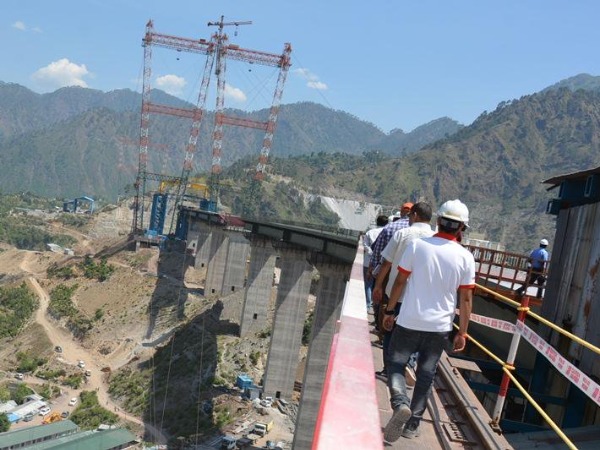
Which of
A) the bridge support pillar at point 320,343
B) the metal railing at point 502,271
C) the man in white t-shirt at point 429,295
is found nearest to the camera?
the man in white t-shirt at point 429,295

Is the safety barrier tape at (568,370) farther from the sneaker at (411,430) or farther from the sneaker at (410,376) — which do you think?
the sneaker at (411,430)

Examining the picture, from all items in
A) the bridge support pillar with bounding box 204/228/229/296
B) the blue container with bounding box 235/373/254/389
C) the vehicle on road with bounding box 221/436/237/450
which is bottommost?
the vehicle on road with bounding box 221/436/237/450

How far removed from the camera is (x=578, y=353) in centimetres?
1142

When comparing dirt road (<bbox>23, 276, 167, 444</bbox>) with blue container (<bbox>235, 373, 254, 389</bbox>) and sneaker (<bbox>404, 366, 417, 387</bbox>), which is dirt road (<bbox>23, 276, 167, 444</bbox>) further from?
sneaker (<bbox>404, 366, 417, 387</bbox>)

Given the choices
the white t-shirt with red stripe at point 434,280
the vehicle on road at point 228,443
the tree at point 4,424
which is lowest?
the tree at point 4,424

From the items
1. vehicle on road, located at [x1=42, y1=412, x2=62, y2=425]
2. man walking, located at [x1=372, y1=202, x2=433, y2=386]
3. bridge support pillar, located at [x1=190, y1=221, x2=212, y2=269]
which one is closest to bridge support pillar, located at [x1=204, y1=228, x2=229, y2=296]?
bridge support pillar, located at [x1=190, y1=221, x2=212, y2=269]

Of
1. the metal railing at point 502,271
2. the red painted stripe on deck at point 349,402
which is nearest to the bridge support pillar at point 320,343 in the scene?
the metal railing at point 502,271

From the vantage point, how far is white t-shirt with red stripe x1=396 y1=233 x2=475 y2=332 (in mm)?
5164

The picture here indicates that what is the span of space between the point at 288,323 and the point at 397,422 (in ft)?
119

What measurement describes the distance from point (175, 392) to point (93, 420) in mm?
6507

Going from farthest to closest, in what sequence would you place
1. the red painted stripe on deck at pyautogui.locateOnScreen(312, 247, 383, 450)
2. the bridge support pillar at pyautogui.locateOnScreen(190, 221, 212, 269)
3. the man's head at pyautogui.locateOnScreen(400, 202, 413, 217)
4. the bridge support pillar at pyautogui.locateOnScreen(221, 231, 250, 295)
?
the bridge support pillar at pyautogui.locateOnScreen(190, 221, 212, 269) < the bridge support pillar at pyautogui.locateOnScreen(221, 231, 250, 295) < the man's head at pyautogui.locateOnScreen(400, 202, 413, 217) < the red painted stripe on deck at pyautogui.locateOnScreen(312, 247, 383, 450)

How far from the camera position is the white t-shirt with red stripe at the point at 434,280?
5.16 metres

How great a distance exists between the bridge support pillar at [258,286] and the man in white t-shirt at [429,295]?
44.4 m

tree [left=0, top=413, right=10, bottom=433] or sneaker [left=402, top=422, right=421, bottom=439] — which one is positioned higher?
sneaker [left=402, top=422, right=421, bottom=439]
